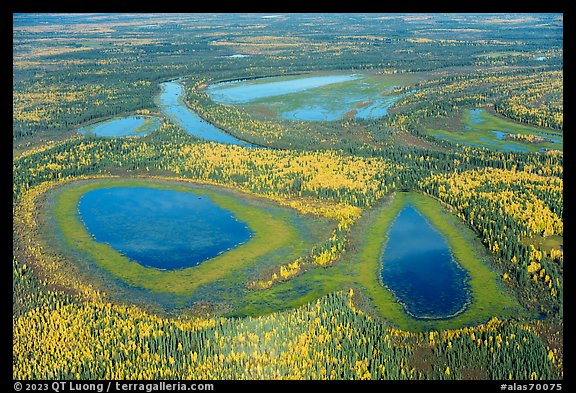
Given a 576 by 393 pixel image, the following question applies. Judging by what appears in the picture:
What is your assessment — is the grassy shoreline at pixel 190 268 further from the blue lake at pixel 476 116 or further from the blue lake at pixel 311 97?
the blue lake at pixel 476 116

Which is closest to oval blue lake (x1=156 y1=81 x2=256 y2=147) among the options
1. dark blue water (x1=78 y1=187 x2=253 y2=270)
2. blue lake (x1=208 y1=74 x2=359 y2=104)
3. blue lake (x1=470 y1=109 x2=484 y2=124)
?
blue lake (x1=208 y1=74 x2=359 y2=104)

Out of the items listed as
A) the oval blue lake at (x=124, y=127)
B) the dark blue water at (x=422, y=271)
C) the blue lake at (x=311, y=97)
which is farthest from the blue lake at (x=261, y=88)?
the dark blue water at (x=422, y=271)

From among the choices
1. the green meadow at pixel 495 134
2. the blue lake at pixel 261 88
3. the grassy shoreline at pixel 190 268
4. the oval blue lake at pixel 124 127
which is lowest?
the grassy shoreline at pixel 190 268

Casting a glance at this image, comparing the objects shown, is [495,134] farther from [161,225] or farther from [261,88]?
[261,88]

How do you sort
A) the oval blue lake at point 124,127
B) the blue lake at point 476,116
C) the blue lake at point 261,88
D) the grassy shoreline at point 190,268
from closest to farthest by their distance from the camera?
the grassy shoreline at point 190,268, the oval blue lake at point 124,127, the blue lake at point 476,116, the blue lake at point 261,88

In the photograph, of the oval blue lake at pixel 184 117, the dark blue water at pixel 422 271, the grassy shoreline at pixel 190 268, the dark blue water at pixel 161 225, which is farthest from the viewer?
the oval blue lake at pixel 184 117
